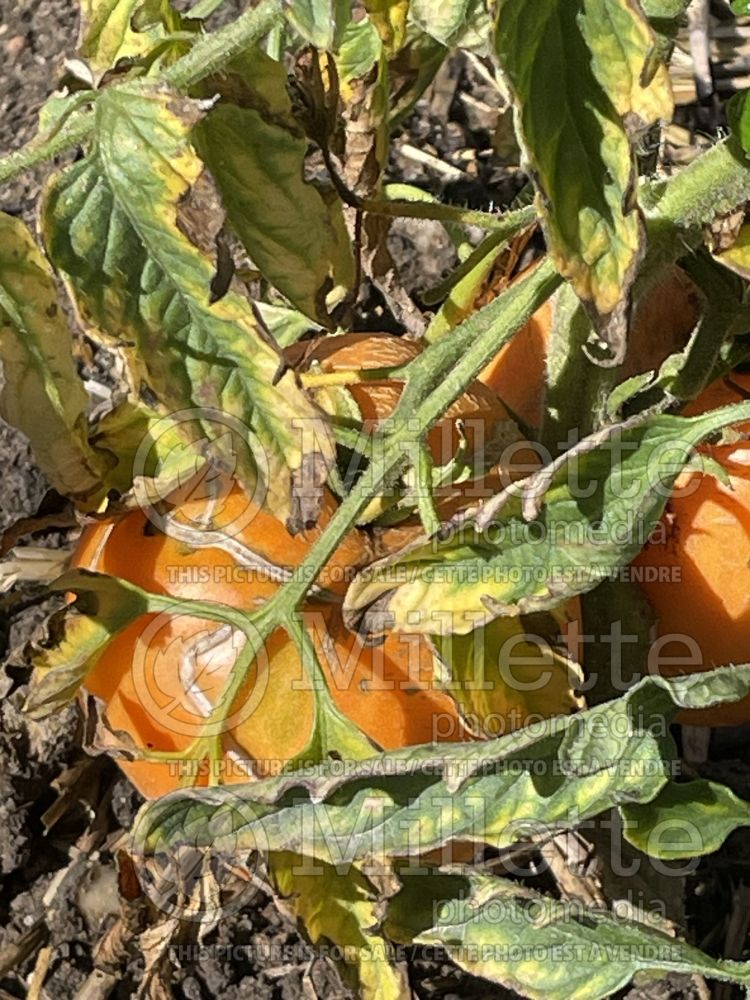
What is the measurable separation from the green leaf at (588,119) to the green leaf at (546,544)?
9cm

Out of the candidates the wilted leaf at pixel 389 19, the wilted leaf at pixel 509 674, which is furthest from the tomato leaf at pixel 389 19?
the wilted leaf at pixel 509 674

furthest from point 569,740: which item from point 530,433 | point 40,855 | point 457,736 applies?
point 40,855

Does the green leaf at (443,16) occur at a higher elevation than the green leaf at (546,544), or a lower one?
higher

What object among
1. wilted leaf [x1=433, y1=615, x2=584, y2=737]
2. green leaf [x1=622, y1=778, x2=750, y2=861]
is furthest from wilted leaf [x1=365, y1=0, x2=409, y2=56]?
green leaf [x1=622, y1=778, x2=750, y2=861]

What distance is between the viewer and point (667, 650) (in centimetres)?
120

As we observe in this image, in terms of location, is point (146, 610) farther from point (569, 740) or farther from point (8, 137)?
point (8, 137)

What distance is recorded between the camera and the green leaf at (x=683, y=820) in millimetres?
942

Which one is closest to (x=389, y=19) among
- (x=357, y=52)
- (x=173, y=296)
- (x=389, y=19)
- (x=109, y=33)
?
(x=389, y=19)

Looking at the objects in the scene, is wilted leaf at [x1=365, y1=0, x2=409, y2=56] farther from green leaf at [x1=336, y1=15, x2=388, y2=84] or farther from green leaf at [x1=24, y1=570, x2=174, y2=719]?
green leaf at [x1=24, y1=570, x2=174, y2=719]

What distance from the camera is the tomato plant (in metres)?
0.85

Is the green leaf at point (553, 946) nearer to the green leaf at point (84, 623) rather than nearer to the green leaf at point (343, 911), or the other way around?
the green leaf at point (343, 911)

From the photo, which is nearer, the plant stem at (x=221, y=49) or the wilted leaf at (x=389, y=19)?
the plant stem at (x=221, y=49)

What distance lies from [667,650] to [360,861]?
335 millimetres

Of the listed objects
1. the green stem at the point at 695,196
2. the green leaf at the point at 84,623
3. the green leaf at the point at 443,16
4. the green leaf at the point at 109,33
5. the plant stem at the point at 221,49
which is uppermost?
the plant stem at the point at 221,49
